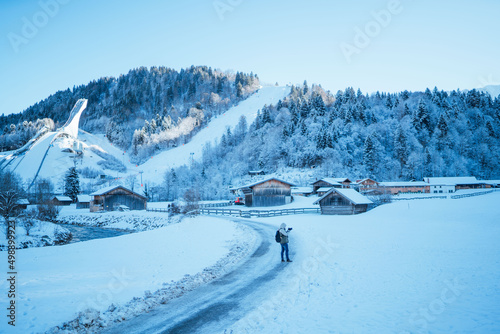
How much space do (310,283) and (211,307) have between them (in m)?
3.97

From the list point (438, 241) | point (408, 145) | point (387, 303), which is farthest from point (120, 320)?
point (408, 145)

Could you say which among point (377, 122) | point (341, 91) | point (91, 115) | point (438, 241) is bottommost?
point (438, 241)

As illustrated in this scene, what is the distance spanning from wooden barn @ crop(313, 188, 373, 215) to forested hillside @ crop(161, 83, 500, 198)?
1742 inches

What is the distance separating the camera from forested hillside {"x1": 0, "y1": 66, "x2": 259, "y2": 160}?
458ft

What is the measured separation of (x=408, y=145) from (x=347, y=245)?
92.5m

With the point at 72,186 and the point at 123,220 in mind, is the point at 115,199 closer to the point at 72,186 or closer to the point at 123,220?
the point at 123,220

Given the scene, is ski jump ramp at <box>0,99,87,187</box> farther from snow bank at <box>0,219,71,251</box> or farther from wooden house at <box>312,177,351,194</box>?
wooden house at <box>312,177,351,194</box>

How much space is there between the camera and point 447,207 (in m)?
33.8

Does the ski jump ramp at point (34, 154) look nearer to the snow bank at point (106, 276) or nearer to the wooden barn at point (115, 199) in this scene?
the wooden barn at point (115, 199)

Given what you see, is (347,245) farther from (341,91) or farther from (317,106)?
→ (341,91)

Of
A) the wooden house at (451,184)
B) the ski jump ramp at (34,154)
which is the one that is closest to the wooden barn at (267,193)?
the wooden house at (451,184)

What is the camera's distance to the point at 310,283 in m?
9.44

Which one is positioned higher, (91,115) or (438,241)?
(91,115)

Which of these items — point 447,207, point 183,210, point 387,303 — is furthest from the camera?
point 183,210
